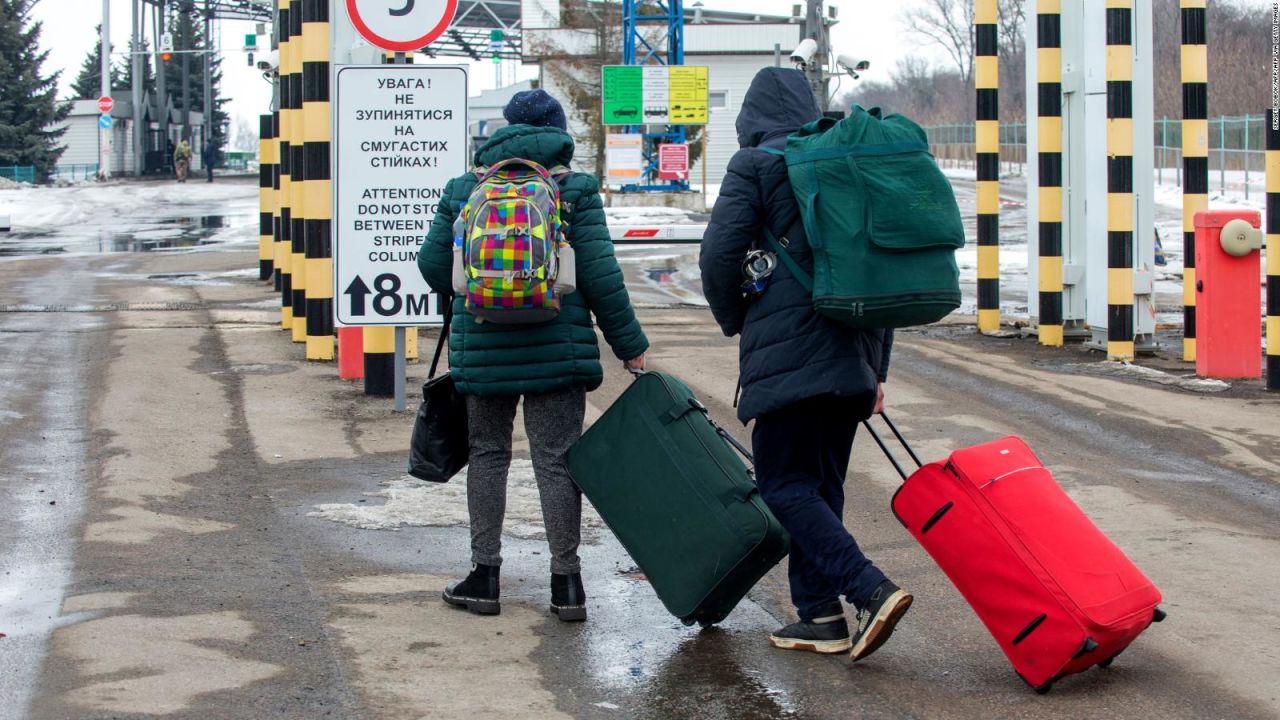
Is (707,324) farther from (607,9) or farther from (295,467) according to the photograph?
→ (607,9)

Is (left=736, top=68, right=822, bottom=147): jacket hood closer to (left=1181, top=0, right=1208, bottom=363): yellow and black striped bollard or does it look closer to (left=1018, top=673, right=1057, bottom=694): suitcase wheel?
(left=1018, top=673, right=1057, bottom=694): suitcase wheel

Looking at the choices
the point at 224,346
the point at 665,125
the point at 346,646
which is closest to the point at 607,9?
the point at 665,125

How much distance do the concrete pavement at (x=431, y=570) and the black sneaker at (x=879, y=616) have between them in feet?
0.35

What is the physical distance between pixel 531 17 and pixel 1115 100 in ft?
143

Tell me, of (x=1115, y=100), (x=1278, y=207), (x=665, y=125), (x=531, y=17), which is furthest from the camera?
(x=531, y=17)

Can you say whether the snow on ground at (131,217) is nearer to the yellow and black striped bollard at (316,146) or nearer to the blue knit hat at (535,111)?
the yellow and black striped bollard at (316,146)

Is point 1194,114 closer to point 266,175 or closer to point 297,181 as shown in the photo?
point 297,181

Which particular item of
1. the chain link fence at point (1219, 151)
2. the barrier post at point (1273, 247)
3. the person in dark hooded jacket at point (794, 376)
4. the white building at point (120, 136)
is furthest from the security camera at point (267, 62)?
the white building at point (120, 136)

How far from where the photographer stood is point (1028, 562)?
4602 mm

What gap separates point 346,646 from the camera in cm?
505

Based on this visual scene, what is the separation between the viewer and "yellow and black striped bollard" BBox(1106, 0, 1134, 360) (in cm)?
1183

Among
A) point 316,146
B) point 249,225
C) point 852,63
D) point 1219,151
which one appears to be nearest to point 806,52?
point 852,63

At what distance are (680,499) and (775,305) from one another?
67 centimetres

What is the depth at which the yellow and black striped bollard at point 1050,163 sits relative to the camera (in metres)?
13.0
